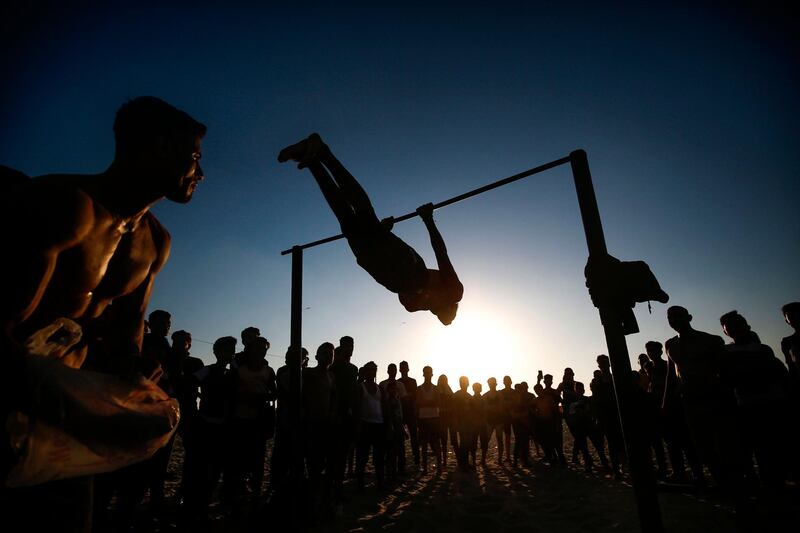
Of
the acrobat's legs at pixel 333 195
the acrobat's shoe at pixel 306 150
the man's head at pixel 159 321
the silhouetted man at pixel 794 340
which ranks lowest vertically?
the silhouetted man at pixel 794 340

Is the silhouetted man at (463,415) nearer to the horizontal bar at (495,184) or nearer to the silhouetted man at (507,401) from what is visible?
the silhouetted man at (507,401)

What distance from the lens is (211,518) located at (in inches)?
208

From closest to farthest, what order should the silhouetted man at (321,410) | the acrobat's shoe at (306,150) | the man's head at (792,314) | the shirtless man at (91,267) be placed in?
the shirtless man at (91,267) < the acrobat's shoe at (306,150) < the man's head at (792,314) < the silhouetted man at (321,410)

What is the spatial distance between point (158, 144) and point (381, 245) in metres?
2.10

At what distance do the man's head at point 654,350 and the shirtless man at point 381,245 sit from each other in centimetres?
513

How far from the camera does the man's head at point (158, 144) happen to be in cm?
205

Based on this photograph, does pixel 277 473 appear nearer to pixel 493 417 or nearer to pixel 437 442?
pixel 437 442

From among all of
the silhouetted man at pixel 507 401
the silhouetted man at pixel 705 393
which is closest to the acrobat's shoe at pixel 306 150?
the silhouetted man at pixel 705 393

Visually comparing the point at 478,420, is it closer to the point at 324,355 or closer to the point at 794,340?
the point at 324,355

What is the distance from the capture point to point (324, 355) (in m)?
6.40

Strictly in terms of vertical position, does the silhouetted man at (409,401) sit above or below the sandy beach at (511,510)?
above

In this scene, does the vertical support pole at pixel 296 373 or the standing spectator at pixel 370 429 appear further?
the standing spectator at pixel 370 429

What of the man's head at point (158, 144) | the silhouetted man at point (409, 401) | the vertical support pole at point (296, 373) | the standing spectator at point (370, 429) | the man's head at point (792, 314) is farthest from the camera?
the silhouetted man at point (409, 401)

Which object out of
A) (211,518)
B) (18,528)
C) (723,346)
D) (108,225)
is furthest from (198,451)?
(723,346)
